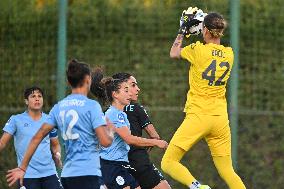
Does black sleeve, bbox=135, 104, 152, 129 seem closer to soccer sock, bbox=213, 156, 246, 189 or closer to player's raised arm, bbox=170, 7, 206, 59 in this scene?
player's raised arm, bbox=170, 7, 206, 59

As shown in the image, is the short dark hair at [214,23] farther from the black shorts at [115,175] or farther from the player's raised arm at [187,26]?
the black shorts at [115,175]

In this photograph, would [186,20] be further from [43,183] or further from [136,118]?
[43,183]

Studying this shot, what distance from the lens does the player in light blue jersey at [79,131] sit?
29.0 ft

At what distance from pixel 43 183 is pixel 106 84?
1.86 metres

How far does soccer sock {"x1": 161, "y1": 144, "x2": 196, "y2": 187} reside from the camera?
11078 millimetres

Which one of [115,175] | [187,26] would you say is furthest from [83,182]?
[187,26]

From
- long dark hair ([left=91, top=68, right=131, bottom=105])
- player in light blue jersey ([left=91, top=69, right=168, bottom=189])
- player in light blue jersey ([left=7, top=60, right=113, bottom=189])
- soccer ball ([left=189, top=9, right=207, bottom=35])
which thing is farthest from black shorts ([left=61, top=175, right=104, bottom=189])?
soccer ball ([left=189, top=9, right=207, bottom=35])

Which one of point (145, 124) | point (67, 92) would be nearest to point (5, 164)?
point (67, 92)

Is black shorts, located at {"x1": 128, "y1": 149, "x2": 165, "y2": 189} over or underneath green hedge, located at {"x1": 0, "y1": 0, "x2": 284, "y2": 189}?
underneath

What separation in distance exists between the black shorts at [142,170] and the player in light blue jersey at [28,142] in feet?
3.37

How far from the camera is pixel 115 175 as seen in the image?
420 inches

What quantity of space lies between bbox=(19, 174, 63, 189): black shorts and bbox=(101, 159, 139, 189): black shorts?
1325 mm

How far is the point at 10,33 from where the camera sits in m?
14.1

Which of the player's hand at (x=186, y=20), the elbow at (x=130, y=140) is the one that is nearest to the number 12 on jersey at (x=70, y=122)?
the elbow at (x=130, y=140)
